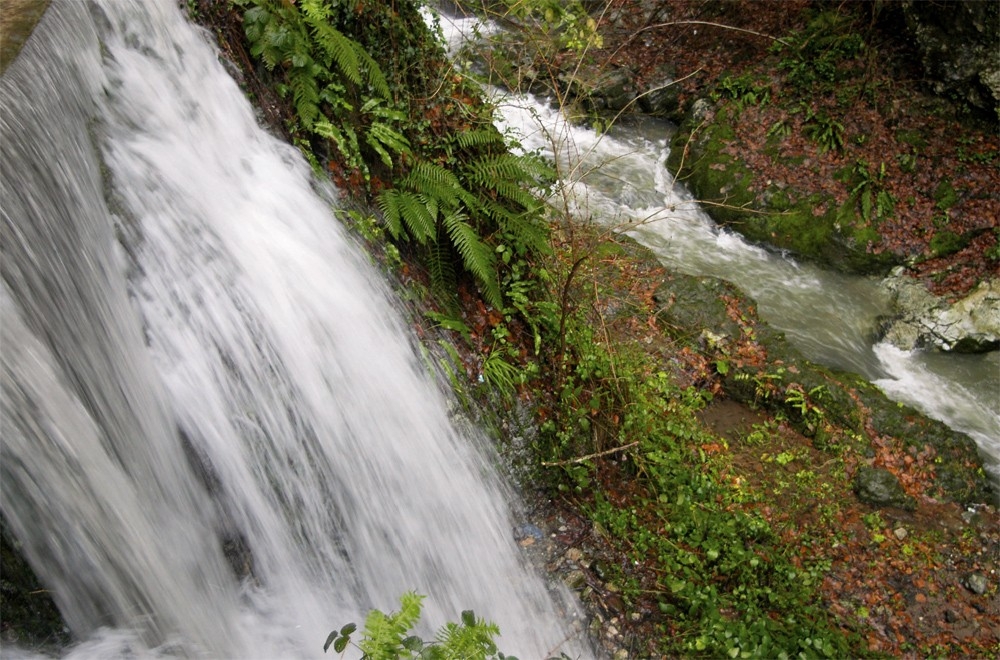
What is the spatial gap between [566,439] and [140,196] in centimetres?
336

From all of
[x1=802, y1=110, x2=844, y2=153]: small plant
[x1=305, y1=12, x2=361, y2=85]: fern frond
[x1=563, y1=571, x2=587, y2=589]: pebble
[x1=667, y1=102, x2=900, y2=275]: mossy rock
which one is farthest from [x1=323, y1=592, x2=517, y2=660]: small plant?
[x1=802, y1=110, x2=844, y2=153]: small plant

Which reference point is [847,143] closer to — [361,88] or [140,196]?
[361,88]

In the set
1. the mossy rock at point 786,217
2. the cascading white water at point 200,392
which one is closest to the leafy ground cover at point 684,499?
the cascading white water at point 200,392

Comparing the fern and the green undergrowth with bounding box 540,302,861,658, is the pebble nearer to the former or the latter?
the green undergrowth with bounding box 540,302,861,658

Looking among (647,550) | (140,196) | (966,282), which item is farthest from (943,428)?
(140,196)

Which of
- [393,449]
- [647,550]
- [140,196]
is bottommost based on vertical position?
[647,550]

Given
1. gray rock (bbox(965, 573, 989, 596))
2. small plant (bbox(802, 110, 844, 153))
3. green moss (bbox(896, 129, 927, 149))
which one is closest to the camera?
gray rock (bbox(965, 573, 989, 596))

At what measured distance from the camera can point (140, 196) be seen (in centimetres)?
364

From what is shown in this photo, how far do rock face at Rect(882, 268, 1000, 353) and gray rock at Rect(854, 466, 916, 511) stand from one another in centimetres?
304

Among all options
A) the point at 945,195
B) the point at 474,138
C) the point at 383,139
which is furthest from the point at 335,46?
the point at 945,195

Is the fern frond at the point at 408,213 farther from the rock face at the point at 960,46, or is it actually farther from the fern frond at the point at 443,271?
the rock face at the point at 960,46

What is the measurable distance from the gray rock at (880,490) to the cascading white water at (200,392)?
3.37 meters

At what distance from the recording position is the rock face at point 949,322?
8555 millimetres

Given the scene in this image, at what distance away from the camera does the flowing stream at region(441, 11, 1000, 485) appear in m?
7.94
